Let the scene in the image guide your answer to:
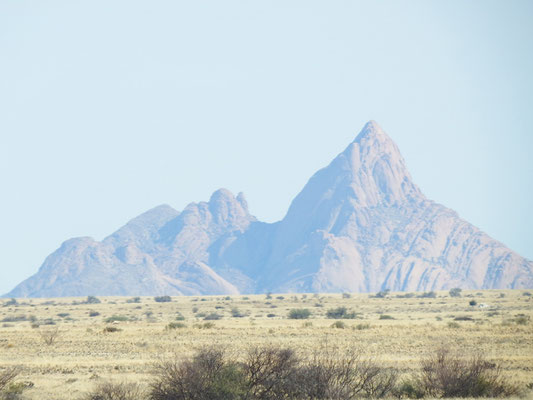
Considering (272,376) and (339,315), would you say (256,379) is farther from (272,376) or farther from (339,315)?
(339,315)

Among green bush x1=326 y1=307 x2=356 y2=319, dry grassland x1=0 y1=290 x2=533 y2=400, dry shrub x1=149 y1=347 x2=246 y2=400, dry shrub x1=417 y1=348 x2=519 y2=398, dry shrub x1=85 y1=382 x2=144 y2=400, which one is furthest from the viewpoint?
green bush x1=326 y1=307 x2=356 y2=319

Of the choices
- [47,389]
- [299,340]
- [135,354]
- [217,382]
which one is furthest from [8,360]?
[217,382]

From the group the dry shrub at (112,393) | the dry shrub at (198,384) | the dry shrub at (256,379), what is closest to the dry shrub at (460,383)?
the dry shrub at (256,379)

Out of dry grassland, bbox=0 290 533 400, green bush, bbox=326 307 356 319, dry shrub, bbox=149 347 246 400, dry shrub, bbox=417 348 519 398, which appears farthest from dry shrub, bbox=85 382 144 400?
green bush, bbox=326 307 356 319

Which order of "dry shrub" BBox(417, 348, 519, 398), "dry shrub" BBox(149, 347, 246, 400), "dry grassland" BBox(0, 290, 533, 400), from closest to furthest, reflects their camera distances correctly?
"dry shrub" BBox(149, 347, 246, 400), "dry shrub" BBox(417, 348, 519, 398), "dry grassland" BBox(0, 290, 533, 400)

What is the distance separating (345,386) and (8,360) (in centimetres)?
2337

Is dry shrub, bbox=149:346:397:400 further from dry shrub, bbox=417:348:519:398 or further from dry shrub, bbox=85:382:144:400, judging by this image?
dry shrub, bbox=417:348:519:398

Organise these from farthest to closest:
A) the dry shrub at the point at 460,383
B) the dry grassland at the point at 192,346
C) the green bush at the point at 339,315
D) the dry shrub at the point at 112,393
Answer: the green bush at the point at 339,315 < the dry grassland at the point at 192,346 < the dry shrub at the point at 460,383 < the dry shrub at the point at 112,393

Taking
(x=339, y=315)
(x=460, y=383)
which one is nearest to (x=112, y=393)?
(x=460, y=383)

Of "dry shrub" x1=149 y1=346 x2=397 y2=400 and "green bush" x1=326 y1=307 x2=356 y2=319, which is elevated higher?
"dry shrub" x1=149 y1=346 x2=397 y2=400

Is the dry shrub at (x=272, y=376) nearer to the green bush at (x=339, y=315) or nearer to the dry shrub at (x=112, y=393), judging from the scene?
the dry shrub at (x=112, y=393)

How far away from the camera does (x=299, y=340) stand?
1832 inches

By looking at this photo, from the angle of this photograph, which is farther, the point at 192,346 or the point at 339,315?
the point at 339,315

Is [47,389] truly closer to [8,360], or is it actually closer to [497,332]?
[8,360]
